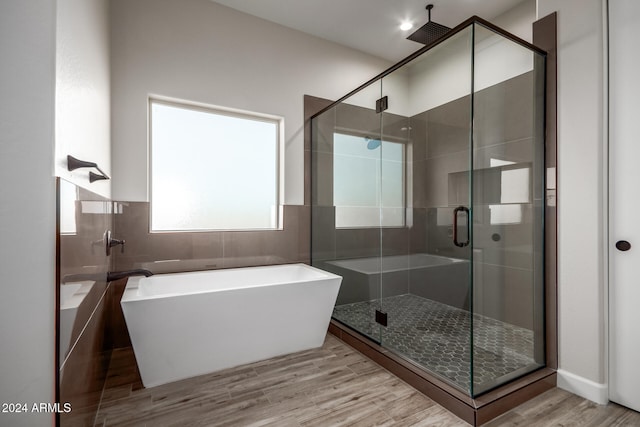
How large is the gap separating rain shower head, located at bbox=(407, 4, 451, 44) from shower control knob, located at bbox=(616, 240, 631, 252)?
7.19 feet

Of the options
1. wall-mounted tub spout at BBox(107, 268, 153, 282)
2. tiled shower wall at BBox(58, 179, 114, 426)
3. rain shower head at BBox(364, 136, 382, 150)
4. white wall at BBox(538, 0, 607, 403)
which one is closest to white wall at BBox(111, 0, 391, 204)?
wall-mounted tub spout at BBox(107, 268, 153, 282)

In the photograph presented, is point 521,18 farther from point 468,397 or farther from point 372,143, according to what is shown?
point 468,397

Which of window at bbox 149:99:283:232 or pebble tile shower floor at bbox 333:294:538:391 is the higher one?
window at bbox 149:99:283:232

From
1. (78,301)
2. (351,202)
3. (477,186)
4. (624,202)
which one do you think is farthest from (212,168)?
(624,202)

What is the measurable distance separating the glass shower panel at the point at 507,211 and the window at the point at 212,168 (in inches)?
79.7

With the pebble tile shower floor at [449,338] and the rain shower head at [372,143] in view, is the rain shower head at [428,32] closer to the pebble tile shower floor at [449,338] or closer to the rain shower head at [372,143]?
the rain shower head at [372,143]

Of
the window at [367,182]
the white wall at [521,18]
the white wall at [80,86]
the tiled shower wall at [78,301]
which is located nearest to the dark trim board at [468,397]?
the window at [367,182]

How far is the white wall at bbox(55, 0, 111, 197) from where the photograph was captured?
1.04 metres

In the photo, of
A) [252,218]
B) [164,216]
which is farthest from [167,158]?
[252,218]

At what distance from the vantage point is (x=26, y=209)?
92 cm

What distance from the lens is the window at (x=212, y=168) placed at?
271 cm

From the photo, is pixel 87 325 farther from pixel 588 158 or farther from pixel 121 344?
pixel 588 158

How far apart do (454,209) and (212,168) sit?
7.27 ft

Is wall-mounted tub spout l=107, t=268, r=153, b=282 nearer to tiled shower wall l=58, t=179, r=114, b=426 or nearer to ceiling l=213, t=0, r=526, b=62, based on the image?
tiled shower wall l=58, t=179, r=114, b=426
